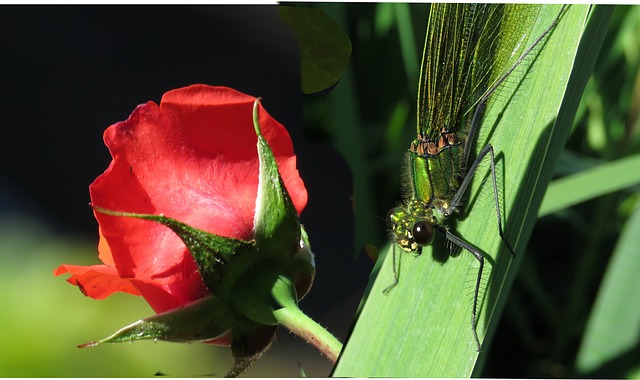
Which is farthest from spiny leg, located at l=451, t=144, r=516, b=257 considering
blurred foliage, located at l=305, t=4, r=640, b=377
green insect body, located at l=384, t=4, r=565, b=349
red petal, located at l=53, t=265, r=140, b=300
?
red petal, located at l=53, t=265, r=140, b=300

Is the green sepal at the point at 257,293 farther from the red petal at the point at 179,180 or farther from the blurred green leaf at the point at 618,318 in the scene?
the blurred green leaf at the point at 618,318

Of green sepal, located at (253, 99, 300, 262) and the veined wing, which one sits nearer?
green sepal, located at (253, 99, 300, 262)

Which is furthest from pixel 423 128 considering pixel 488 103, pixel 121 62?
pixel 121 62

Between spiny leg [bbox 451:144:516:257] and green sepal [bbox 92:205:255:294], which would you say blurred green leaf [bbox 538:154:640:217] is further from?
green sepal [bbox 92:205:255:294]

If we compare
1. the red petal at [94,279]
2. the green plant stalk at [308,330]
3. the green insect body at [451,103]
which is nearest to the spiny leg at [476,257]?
the green insect body at [451,103]

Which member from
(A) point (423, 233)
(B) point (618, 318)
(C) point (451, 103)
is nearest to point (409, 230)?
(A) point (423, 233)

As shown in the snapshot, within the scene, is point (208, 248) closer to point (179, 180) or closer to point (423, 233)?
point (179, 180)
